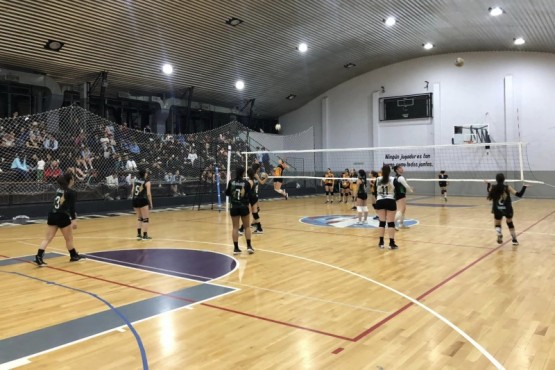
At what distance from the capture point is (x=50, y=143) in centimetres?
1566

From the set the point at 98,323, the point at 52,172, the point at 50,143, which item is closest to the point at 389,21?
the point at 50,143

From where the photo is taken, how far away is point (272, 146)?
2836 cm

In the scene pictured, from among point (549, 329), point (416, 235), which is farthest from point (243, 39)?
point (549, 329)

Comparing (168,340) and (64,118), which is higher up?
(64,118)

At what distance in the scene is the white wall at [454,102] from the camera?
2244cm

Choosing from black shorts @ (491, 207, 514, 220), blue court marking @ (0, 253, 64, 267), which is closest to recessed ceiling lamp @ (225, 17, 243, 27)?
blue court marking @ (0, 253, 64, 267)

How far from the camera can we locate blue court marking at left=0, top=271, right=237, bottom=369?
394cm

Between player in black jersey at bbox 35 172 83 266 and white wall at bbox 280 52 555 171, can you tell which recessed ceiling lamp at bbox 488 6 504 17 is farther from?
player in black jersey at bbox 35 172 83 266

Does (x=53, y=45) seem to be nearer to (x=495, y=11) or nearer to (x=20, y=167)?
(x=20, y=167)

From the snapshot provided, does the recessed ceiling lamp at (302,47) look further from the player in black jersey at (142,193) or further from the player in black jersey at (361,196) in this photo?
the player in black jersey at (142,193)

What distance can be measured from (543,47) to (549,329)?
71.0 ft

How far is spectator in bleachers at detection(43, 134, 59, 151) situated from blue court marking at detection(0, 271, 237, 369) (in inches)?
450

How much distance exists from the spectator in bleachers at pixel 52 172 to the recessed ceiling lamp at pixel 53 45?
14.0ft

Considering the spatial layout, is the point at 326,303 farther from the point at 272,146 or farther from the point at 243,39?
the point at 272,146
